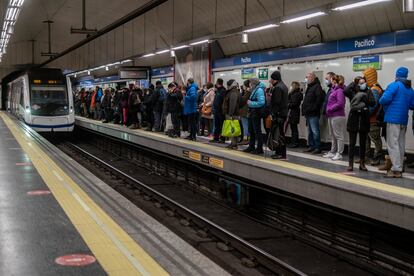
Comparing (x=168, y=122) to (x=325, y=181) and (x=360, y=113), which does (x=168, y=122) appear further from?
Answer: (x=325, y=181)

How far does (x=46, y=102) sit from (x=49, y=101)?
0.13m

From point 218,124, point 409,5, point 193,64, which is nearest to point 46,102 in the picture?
point 193,64

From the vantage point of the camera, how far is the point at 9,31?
64.4 ft

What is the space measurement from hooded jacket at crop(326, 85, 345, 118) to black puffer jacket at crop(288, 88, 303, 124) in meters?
2.33

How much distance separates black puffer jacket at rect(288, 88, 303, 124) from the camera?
11.6 meters

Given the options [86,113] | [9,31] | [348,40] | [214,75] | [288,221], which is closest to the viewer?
[288,221]

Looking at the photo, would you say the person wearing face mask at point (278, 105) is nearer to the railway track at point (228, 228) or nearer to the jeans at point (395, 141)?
the railway track at point (228, 228)

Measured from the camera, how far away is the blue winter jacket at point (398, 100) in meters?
7.05

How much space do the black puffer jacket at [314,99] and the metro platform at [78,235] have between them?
428 cm

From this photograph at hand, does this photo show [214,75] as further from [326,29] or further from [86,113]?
[86,113]

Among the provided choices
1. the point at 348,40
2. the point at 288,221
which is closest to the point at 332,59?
the point at 348,40

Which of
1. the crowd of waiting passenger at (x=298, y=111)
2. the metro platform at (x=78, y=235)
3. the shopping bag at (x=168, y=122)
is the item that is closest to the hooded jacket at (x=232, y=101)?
the crowd of waiting passenger at (x=298, y=111)

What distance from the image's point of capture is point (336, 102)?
9117 mm

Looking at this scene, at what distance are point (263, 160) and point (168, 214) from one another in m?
2.06
